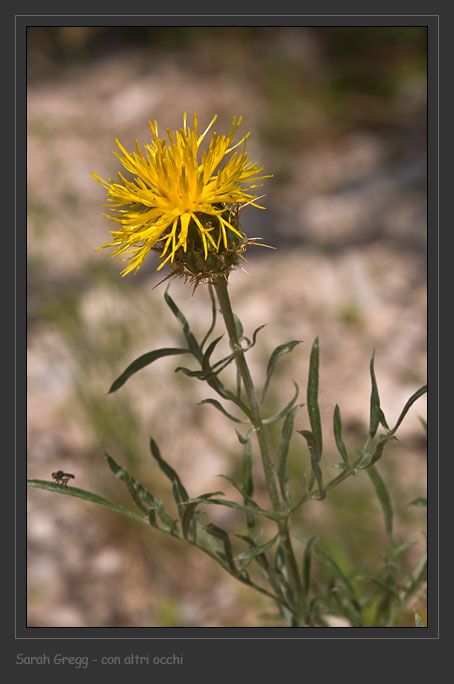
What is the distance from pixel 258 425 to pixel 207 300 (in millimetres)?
2516

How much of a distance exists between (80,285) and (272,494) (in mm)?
2633

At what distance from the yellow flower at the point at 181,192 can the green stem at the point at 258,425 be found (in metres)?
0.11

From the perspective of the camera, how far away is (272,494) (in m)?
1.44

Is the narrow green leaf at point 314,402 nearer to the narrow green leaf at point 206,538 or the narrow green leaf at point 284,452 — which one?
the narrow green leaf at point 284,452

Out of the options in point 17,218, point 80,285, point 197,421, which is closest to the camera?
point 17,218

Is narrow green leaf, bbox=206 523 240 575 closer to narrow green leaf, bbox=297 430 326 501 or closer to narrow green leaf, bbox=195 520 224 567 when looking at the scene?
narrow green leaf, bbox=195 520 224 567

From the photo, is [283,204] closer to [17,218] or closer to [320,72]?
[320,72]

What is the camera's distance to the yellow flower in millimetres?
1206

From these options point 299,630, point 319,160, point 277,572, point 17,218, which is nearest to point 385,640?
point 299,630

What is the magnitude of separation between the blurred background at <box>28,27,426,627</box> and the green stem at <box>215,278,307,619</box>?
3.05 feet

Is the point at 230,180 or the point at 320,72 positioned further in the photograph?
the point at 320,72

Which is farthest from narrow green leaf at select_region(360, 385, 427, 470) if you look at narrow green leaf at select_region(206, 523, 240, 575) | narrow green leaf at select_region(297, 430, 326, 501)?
narrow green leaf at select_region(206, 523, 240, 575)

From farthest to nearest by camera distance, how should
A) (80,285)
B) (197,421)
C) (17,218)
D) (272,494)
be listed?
(80,285)
(197,421)
(17,218)
(272,494)

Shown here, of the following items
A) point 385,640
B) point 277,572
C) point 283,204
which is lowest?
point 385,640
